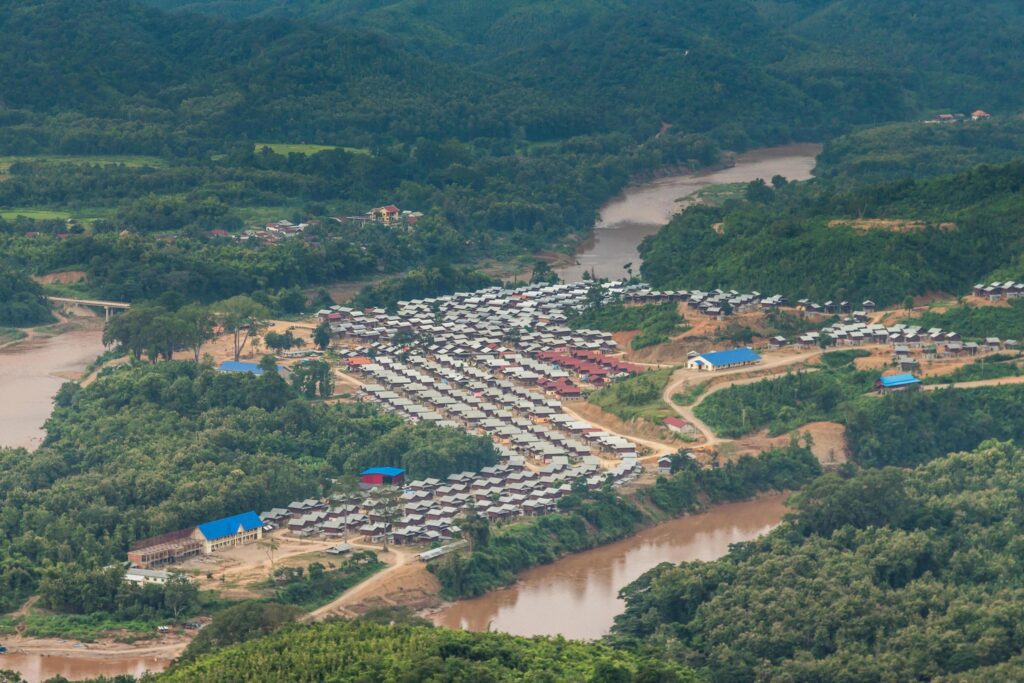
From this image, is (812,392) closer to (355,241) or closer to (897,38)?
(355,241)

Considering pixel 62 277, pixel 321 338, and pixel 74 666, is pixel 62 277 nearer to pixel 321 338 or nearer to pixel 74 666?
pixel 321 338

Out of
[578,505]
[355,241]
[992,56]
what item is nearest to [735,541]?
[578,505]

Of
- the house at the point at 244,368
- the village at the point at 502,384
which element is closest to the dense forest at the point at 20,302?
the village at the point at 502,384

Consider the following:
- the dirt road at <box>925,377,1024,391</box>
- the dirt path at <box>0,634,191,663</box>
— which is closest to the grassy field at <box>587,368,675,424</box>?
the dirt road at <box>925,377,1024,391</box>

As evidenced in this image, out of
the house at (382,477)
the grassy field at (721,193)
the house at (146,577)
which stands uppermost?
the grassy field at (721,193)

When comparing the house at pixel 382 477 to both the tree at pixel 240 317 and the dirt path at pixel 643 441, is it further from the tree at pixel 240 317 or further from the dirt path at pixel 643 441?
the tree at pixel 240 317

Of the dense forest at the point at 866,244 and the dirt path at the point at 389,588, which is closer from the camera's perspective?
the dirt path at the point at 389,588
